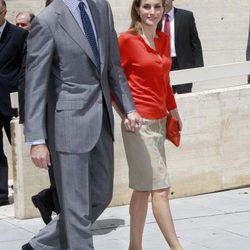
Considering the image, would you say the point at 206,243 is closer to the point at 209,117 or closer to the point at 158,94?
the point at 158,94

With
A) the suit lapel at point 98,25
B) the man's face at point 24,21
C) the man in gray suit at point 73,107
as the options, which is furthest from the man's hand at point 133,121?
the man's face at point 24,21

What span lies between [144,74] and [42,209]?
1736 millimetres

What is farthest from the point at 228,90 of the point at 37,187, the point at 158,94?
the point at 158,94

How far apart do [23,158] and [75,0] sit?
243cm

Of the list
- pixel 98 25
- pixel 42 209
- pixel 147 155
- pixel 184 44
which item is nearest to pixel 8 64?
pixel 42 209

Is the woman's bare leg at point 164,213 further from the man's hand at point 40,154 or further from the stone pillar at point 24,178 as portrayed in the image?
the stone pillar at point 24,178

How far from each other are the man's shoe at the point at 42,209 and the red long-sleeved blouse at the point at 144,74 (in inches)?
61.8

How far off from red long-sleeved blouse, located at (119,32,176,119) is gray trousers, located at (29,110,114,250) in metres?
0.50

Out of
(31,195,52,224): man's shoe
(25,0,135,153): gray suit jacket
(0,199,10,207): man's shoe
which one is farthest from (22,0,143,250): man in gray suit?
(0,199,10,207): man's shoe

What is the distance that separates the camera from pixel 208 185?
26.7ft

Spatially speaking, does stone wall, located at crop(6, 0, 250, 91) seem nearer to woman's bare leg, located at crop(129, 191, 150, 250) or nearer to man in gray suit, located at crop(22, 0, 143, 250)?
woman's bare leg, located at crop(129, 191, 150, 250)

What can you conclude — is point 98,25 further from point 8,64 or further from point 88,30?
point 8,64

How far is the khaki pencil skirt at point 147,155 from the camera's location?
5574 mm

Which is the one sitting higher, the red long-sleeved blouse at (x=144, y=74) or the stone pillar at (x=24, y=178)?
the red long-sleeved blouse at (x=144, y=74)
